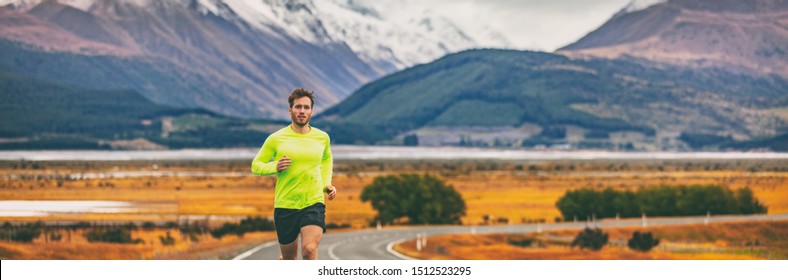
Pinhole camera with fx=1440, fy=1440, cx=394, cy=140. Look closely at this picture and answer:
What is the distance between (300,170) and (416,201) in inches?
2921

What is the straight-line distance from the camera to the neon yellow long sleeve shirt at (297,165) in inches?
626

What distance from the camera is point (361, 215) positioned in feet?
331

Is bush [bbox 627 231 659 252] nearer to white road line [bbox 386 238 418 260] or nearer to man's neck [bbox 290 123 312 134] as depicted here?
white road line [bbox 386 238 418 260]

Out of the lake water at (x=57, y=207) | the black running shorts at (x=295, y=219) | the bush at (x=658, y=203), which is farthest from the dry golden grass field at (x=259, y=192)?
the black running shorts at (x=295, y=219)

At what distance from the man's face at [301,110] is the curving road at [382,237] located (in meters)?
31.1

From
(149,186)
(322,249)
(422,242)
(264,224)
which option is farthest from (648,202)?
(149,186)

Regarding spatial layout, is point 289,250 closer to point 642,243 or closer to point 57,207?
point 642,243

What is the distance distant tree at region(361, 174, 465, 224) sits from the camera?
8919 centimetres

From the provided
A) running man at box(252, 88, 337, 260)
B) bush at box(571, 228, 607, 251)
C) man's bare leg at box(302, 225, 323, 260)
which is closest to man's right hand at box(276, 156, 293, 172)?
running man at box(252, 88, 337, 260)

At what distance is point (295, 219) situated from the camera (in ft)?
53.6

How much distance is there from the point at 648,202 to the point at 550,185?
51.7 m

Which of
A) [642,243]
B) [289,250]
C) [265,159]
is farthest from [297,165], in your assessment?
[642,243]

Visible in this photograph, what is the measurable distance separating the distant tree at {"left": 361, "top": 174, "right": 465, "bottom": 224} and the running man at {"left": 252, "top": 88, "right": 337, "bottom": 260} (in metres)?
72.4
